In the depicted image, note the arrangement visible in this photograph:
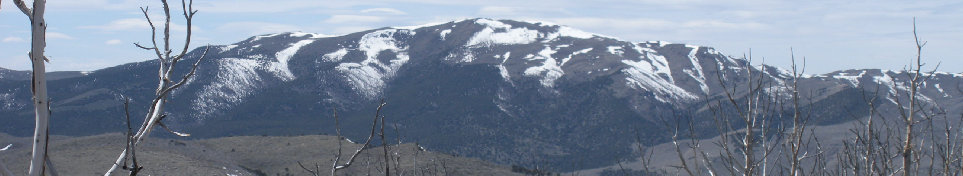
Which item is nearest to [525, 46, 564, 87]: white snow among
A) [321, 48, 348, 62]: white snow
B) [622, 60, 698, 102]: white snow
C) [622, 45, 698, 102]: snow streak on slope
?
[622, 45, 698, 102]: snow streak on slope

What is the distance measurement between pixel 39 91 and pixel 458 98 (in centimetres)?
16953

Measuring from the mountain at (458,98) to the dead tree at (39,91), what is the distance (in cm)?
12621

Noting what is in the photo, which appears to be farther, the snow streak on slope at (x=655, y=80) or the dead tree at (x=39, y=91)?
the snow streak on slope at (x=655, y=80)

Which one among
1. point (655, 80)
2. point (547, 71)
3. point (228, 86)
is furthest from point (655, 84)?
point (228, 86)

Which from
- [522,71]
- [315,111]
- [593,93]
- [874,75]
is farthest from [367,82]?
[874,75]

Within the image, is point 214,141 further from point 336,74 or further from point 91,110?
point 336,74

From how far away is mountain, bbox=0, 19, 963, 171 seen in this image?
14475 centimetres

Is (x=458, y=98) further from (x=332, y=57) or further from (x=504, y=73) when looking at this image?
(x=332, y=57)

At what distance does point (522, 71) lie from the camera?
184625 millimetres

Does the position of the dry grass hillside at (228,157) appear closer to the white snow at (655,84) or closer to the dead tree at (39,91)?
the dead tree at (39,91)

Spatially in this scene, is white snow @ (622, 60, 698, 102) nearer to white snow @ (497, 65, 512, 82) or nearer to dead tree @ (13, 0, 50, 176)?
white snow @ (497, 65, 512, 82)

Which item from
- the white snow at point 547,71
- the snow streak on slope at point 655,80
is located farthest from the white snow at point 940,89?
the white snow at point 547,71

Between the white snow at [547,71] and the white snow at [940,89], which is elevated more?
the white snow at [547,71]

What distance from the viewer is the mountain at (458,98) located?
144750 mm
